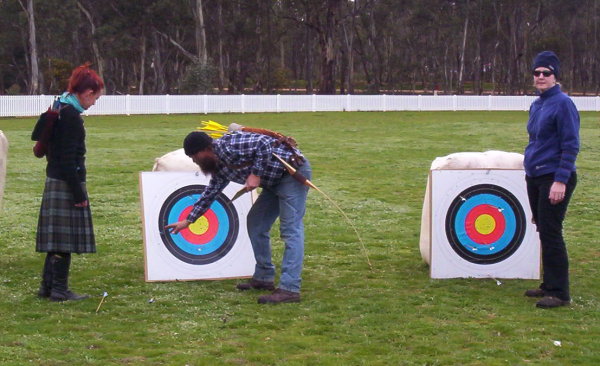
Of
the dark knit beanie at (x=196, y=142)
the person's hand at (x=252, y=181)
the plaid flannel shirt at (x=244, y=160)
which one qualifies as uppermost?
the dark knit beanie at (x=196, y=142)

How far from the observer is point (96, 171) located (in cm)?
1612

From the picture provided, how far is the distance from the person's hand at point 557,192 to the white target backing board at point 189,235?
2647 mm

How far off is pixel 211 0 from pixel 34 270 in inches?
2256

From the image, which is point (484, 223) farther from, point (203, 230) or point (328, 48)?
point (328, 48)

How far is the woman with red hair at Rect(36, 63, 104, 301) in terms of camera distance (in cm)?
671

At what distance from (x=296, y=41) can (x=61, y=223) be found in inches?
3057

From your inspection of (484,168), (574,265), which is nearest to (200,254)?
(484,168)

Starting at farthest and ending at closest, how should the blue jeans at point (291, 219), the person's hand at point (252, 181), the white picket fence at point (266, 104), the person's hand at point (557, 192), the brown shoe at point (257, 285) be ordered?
the white picket fence at point (266, 104), the brown shoe at point (257, 285), the blue jeans at point (291, 219), the person's hand at point (252, 181), the person's hand at point (557, 192)

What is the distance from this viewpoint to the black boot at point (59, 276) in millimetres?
6984

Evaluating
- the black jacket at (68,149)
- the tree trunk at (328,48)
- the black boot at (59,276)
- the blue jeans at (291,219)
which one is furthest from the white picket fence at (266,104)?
the blue jeans at (291,219)

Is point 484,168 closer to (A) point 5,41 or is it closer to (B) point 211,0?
(B) point 211,0

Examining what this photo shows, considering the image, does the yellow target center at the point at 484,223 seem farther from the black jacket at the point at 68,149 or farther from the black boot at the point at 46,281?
the black boot at the point at 46,281

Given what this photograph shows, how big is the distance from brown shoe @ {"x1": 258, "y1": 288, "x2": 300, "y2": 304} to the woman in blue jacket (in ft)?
5.92

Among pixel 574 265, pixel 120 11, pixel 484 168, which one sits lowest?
pixel 574 265
